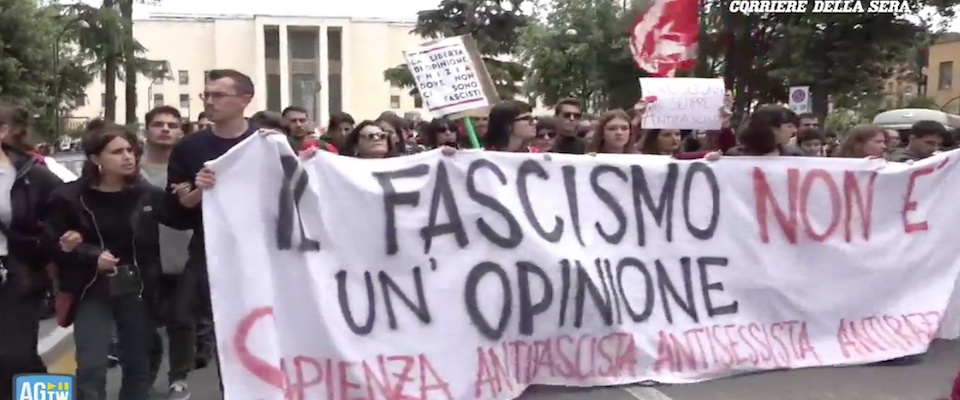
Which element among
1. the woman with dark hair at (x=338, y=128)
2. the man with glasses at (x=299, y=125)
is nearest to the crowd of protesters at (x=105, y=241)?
the man with glasses at (x=299, y=125)

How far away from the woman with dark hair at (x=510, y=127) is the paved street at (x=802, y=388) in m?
1.65

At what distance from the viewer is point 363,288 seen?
184 inches

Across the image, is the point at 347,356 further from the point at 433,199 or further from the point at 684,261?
the point at 684,261

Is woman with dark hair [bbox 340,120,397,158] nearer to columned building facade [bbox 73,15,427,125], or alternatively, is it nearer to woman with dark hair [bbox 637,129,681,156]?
woman with dark hair [bbox 637,129,681,156]

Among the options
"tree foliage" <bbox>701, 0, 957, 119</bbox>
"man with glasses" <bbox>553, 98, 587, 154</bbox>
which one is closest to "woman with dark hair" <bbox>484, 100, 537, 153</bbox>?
"man with glasses" <bbox>553, 98, 587, 154</bbox>

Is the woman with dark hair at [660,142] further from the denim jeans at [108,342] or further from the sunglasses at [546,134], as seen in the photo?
the denim jeans at [108,342]

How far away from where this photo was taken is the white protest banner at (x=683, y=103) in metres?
6.88

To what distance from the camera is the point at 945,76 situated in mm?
53844

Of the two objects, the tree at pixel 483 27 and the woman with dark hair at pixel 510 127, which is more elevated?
the tree at pixel 483 27

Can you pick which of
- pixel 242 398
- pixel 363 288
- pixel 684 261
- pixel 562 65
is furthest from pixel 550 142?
pixel 562 65

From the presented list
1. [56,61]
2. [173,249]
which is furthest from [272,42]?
[173,249]

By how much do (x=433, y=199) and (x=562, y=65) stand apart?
27.5 m

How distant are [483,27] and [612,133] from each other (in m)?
26.3

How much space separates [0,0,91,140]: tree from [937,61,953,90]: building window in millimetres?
40491
